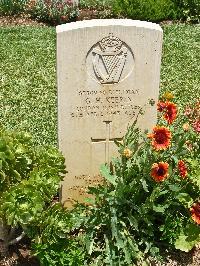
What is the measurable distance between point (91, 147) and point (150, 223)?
78 centimetres

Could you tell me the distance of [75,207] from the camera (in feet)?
14.7

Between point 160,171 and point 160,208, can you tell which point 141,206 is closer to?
point 160,208

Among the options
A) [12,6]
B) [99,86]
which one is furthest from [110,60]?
[12,6]

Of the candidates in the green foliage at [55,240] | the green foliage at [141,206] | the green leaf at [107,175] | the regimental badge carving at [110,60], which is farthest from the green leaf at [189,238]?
the regimental badge carving at [110,60]

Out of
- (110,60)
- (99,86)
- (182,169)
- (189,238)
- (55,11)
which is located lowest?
(189,238)

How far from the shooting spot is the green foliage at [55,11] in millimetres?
9953

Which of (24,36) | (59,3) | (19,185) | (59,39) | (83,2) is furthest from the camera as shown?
(83,2)

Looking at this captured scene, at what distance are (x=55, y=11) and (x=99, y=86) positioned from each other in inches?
242

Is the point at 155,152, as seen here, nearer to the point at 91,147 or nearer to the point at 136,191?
the point at 136,191

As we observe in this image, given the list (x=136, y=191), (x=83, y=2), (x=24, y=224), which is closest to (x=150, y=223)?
(x=136, y=191)

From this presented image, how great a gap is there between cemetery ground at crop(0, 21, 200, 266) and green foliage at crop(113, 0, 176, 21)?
1.38ft

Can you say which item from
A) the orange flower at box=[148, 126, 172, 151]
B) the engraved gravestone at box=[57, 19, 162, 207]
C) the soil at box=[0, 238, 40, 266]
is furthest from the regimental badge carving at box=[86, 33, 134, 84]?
the soil at box=[0, 238, 40, 266]

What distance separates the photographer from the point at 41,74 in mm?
7621

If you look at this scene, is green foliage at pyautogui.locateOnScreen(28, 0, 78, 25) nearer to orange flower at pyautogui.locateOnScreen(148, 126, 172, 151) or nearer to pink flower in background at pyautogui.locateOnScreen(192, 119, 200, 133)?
A: pink flower in background at pyautogui.locateOnScreen(192, 119, 200, 133)
